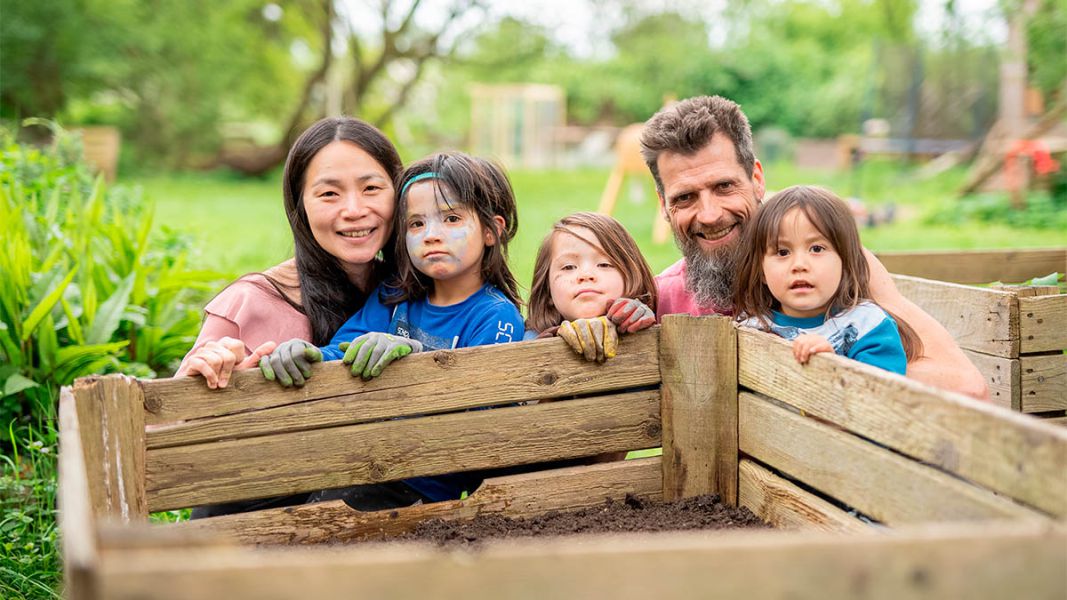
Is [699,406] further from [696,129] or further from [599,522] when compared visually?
[696,129]

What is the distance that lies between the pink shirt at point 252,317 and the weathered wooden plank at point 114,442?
519mm

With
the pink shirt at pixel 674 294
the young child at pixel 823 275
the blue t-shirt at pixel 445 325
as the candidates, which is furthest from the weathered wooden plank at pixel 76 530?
the pink shirt at pixel 674 294

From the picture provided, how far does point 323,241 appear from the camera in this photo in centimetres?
310

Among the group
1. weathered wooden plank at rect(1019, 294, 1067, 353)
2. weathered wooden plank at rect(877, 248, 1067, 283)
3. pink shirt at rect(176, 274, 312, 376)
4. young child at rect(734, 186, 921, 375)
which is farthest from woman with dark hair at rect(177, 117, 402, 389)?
weathered wooden plank at rect(877, 248, 1067, 283)

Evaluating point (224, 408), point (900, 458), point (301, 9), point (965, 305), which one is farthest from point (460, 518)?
point (301, 9)

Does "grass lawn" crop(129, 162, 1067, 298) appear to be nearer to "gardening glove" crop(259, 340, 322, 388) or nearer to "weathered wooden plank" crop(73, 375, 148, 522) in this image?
"gardening glove" crop(259, 340, 322, 388)

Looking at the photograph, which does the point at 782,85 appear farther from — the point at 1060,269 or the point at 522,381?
the point at 522,381

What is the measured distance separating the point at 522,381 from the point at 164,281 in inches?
94.1

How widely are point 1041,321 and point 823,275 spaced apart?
0.89 m

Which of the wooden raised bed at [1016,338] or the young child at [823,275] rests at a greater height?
the young child at [823,275]

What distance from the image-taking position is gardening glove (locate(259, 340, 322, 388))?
2527 millimetres

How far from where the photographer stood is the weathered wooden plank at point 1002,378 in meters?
3.21

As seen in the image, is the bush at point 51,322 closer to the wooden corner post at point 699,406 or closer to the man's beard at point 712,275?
the wooden corner post at point 699,406

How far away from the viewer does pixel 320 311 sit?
314 centimetres
